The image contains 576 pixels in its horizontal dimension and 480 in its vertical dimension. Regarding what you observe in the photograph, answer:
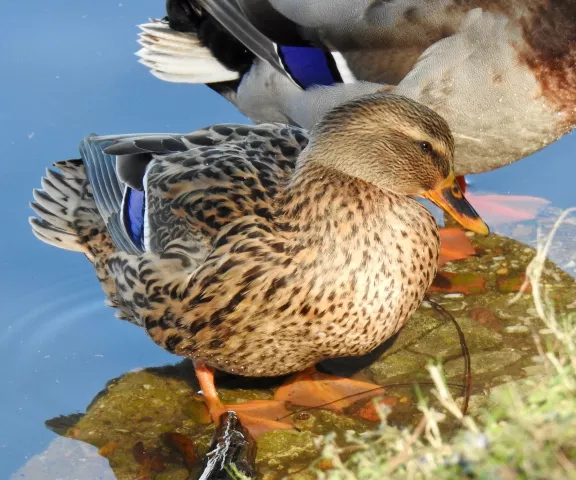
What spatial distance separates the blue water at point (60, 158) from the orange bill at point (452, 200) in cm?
141

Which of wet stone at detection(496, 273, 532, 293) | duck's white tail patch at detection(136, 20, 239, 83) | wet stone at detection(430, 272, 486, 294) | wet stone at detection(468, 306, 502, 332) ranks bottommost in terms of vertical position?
wet stone at detection(430, 272, 486, 294)

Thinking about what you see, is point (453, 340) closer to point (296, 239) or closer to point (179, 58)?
point (296, 239)

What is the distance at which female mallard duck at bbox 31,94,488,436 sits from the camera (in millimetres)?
3572

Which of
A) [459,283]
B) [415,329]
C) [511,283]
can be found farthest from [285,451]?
[511,283]

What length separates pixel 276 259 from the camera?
358 centimetres

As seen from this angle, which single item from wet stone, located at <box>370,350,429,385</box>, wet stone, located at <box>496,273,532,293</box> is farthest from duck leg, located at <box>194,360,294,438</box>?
wet stone, located at <box>496,273,532,293</box>

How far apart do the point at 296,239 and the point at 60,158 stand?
2.55 m

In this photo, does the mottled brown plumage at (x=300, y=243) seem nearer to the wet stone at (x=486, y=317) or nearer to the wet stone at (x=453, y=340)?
the wet stone at (x=453, y=340)

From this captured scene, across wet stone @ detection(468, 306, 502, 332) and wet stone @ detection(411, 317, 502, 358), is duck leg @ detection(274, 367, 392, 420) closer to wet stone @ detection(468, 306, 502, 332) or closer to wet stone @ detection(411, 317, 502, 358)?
wet stone @ detection(411, 317, 502, 358)

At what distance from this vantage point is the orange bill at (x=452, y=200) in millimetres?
3812

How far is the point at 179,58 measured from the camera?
5.62m

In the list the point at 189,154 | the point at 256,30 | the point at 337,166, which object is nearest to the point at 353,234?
the point at 337,166

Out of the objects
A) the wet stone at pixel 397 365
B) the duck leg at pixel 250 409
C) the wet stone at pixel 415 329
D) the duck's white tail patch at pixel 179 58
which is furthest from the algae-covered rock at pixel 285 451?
the duck's white tail patch at pixel 179 58

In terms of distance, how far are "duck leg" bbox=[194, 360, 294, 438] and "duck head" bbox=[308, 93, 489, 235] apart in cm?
99
